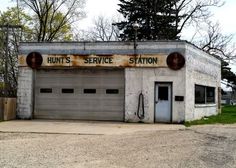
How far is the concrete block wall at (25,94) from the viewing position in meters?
25.5

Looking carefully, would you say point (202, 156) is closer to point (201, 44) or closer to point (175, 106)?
point (175, 106)

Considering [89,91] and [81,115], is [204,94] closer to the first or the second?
[89,91]

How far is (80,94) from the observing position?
2523 centimetres

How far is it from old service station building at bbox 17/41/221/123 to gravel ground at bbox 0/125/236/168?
5.82 meters

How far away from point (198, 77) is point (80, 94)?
712 centimetres

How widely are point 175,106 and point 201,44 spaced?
97.4ft

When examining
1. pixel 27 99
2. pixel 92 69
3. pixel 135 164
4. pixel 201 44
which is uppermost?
pixel 201 44

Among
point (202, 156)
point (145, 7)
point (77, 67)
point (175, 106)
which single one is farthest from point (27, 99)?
point (145, 7)

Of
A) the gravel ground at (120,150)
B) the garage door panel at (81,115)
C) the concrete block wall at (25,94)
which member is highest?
the concrete block wall at (25,94)

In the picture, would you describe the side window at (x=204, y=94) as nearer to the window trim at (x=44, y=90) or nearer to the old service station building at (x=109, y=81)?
the old service station building at (x=109, y=81)

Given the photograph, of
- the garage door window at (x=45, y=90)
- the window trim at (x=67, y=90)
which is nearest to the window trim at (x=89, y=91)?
the window trim at (x=67, y=90)

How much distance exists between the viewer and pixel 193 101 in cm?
2570

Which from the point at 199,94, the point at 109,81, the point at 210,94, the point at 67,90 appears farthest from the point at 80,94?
the point at 210,94

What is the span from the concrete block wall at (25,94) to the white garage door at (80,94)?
1.12 ft
